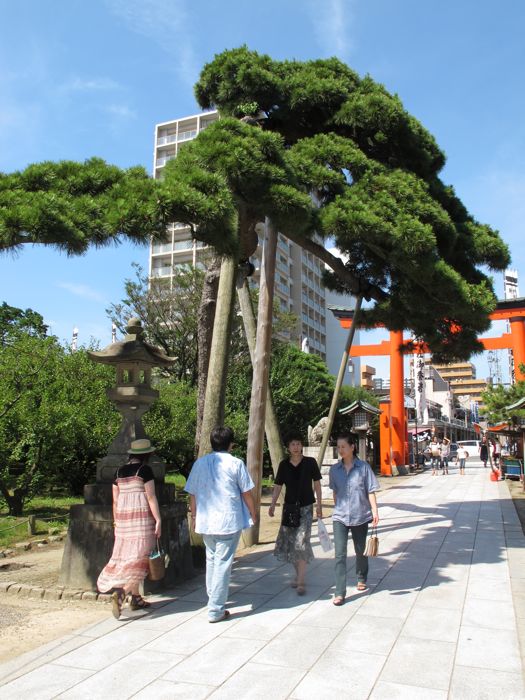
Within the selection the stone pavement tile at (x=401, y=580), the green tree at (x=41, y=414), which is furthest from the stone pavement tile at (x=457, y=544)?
the green tree at (x=41, y=414)

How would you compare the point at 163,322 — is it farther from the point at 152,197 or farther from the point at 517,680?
the point at 517,680

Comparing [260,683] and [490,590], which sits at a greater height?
[260,683]

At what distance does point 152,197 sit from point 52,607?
12.2 feet

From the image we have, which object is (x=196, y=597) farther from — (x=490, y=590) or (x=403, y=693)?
(x=490, y=590)

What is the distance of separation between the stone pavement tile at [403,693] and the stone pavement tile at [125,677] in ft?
4.16

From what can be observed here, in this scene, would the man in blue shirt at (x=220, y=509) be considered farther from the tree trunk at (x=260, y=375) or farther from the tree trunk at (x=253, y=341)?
the tree trunk at (x=253, y=341)

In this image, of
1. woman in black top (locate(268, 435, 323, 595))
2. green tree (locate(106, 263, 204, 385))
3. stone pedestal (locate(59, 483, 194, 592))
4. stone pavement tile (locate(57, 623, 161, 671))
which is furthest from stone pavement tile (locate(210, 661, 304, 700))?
green tree (locate(106, 263, 204, 385))

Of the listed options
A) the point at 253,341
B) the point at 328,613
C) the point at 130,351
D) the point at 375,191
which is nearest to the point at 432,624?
the point at 328,613

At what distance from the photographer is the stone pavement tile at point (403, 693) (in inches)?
115

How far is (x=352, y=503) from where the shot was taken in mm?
4922

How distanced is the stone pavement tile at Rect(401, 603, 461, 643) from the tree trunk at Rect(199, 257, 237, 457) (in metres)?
3.18

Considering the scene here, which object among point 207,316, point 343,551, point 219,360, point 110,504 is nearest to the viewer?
point 343,551

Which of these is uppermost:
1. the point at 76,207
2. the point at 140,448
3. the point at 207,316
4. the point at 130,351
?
the point at 76,207

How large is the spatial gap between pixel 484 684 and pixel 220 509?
6.97ft
